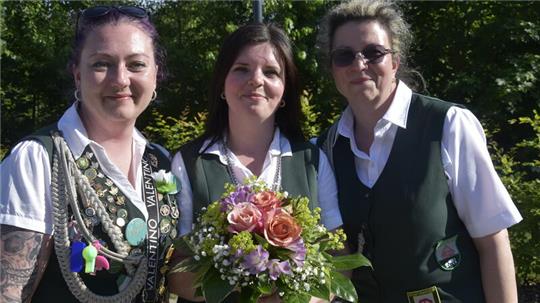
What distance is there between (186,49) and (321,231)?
13.2 metres

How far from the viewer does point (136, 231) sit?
2.69m

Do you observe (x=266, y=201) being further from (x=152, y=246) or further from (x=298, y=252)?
(x=152, y=246)

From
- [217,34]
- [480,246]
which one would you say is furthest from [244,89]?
[217,34]

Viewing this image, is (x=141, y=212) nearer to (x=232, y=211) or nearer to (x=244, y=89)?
(x=232, y=211)

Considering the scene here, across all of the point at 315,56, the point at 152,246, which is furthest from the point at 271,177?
the point at 315,56

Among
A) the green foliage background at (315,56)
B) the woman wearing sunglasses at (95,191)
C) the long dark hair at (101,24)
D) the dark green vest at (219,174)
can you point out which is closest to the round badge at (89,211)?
the woman wearing sunglasses at (95,191)

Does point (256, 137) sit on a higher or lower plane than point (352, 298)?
higher

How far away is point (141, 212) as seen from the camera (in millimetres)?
2730

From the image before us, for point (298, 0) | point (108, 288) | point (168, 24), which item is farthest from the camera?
point (168, 24)

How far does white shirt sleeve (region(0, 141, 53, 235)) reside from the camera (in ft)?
7.96

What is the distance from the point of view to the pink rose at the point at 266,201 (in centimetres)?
250

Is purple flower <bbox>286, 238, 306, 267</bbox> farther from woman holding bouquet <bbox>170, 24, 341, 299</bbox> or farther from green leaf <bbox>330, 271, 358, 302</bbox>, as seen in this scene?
woman holding bouquet <bbox>170, 24, 341, 299</bbox>

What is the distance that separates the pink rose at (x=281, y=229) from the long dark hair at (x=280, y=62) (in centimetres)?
94

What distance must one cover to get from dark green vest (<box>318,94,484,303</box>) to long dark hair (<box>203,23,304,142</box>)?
55 centimetres
